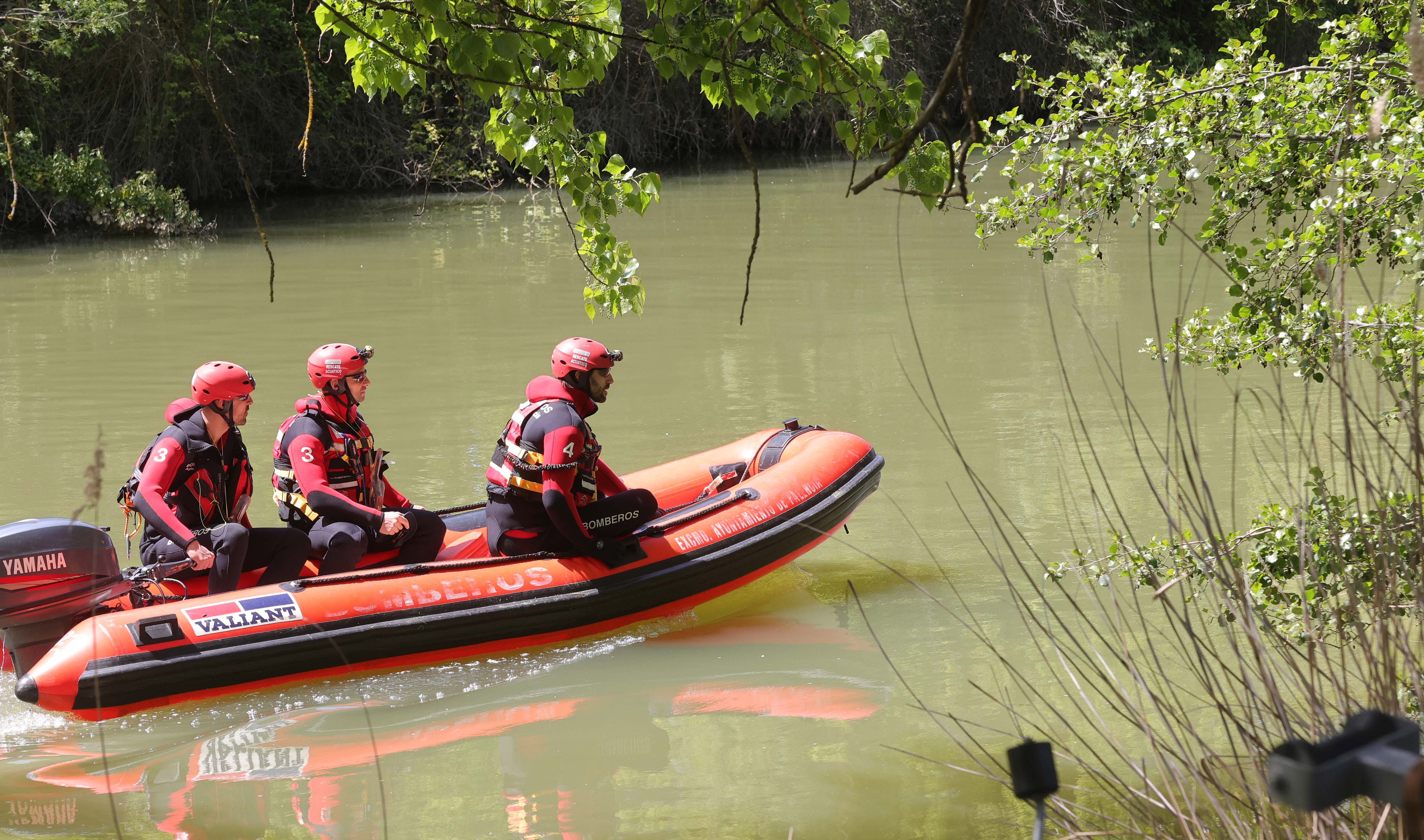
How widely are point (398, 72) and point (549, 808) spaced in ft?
7.75

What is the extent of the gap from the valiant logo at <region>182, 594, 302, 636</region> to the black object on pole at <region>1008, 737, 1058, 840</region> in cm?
405

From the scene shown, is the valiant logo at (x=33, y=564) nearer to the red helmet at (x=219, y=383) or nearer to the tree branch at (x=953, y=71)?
the red helmet at (x=219, y=383)

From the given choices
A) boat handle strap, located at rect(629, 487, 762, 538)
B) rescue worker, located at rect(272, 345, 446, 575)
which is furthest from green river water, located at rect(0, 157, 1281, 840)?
rescue worker, located at rect(272, 345, 446, 575)

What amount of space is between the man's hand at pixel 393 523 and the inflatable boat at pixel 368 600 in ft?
0.68

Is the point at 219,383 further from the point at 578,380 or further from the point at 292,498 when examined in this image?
the point at 578,380

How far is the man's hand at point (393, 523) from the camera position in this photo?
5.58 meters

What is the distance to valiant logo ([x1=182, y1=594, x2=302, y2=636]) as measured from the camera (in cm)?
489

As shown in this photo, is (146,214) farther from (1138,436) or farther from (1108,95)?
(1108,95)

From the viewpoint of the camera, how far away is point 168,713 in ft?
16.2

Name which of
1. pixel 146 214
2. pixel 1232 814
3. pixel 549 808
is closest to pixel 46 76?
pixel 146 214

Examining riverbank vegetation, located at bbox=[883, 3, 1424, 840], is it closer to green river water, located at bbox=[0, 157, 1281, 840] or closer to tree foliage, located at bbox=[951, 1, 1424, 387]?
tree foliage, located at bbox=[951, 1, 1424, 387]

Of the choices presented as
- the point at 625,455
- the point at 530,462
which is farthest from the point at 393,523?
the point at 625,455

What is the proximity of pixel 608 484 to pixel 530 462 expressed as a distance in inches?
22.8

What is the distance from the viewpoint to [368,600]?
5160mm
